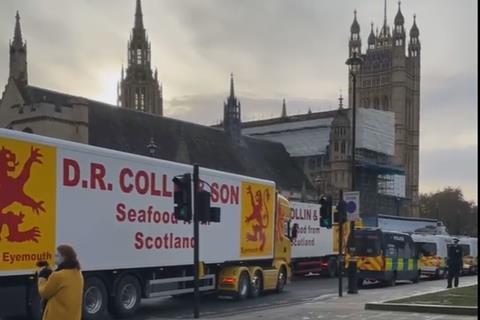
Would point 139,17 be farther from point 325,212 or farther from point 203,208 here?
point 203,208

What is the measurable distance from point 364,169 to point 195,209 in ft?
297

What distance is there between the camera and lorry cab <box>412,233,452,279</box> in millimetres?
Answer: 37312

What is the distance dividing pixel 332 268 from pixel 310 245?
275cm

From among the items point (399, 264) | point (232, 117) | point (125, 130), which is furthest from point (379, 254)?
point (232, 117)

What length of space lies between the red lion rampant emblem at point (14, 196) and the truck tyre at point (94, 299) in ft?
6.74

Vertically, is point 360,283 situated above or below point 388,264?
below

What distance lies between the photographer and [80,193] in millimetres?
14773

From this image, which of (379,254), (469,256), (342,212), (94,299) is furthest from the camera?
(469,256)

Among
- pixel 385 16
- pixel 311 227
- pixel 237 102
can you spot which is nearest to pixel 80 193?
pixel 311 227

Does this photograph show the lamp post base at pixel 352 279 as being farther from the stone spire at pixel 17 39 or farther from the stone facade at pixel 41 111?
the stone spire at pixel 17 39

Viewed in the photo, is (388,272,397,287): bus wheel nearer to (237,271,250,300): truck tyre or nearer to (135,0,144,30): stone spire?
(237,271,250,300): truck tyre

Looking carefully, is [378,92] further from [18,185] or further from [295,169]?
[18,185]

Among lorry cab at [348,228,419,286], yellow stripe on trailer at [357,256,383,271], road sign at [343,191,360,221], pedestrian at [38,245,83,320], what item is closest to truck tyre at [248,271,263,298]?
road sign at [343,191,360,221]

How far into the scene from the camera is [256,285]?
71.7 feet
